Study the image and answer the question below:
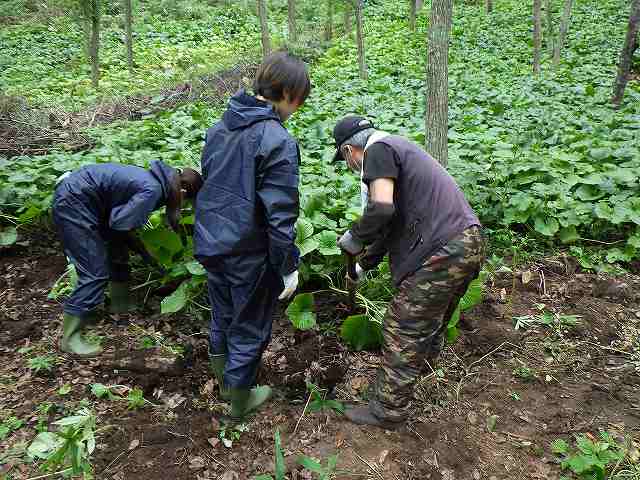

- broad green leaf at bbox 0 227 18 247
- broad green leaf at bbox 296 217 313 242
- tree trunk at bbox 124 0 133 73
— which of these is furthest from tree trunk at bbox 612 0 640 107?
tree trunk at bbox 124 0 133 73

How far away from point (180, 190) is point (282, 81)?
4.05 ft

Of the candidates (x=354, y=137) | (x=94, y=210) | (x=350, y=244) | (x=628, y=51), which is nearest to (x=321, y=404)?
(x=350, y=244)

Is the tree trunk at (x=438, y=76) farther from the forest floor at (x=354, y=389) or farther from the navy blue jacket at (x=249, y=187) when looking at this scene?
the navy blue jacket at (x=249, y=187)

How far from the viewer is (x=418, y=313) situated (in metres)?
2.57

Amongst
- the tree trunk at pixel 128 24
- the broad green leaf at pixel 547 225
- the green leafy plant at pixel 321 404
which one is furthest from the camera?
the tree trunk at pixel 128 24

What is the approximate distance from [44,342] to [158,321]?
2.63 feet

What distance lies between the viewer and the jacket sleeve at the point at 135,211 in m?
3.09

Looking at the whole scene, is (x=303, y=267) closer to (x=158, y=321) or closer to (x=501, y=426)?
(x=158, y=321)

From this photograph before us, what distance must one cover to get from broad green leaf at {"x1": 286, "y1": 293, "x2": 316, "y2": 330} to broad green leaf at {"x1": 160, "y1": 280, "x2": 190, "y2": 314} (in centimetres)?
81

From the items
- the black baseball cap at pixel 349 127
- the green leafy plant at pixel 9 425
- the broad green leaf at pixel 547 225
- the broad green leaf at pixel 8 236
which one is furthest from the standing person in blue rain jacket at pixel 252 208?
the broad green leaf at pixel 547 225

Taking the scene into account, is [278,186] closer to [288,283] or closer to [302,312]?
[288,283]

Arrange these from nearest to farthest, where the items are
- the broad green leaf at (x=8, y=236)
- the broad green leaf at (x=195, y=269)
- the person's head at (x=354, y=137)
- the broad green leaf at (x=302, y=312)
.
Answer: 1. the person's head at (x=354, y=137)
2. the broad green leaf at (x=302, y=312)
3. the broad green leaf at (x=195, y=269)
4. the broad green leaf at (x=8, y=236)

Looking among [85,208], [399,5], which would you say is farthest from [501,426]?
[399,5]

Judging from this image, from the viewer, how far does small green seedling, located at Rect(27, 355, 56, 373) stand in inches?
124
